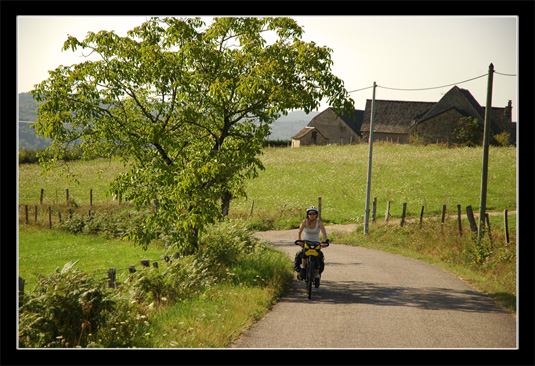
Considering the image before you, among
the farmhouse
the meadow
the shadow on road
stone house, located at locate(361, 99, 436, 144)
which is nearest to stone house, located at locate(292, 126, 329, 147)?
the farmhouse

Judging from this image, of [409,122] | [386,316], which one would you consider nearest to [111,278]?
[386,316]

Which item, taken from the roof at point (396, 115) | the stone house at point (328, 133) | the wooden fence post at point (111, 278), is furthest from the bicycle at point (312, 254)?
the stone house at point (328, 133)

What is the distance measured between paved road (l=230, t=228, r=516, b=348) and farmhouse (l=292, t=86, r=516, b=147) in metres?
57.6

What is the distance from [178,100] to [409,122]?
73.5 meters

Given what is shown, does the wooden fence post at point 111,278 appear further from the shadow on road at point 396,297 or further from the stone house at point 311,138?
the stone house at point 311,138

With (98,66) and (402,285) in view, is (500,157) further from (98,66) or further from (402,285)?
(98,66)

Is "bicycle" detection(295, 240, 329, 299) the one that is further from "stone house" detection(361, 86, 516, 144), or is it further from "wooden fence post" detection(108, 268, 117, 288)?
"stone house" detection(361, 86, 516, 144)

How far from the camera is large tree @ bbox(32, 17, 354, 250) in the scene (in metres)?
11.8

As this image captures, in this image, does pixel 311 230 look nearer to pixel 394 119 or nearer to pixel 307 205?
pixel 307 205

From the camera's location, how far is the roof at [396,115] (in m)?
80.2

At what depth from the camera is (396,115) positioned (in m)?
81.7

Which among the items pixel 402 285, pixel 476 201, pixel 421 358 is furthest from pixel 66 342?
pixel 476 201

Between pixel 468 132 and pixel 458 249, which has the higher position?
pixel 468 132

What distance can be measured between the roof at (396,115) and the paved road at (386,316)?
6792cm
